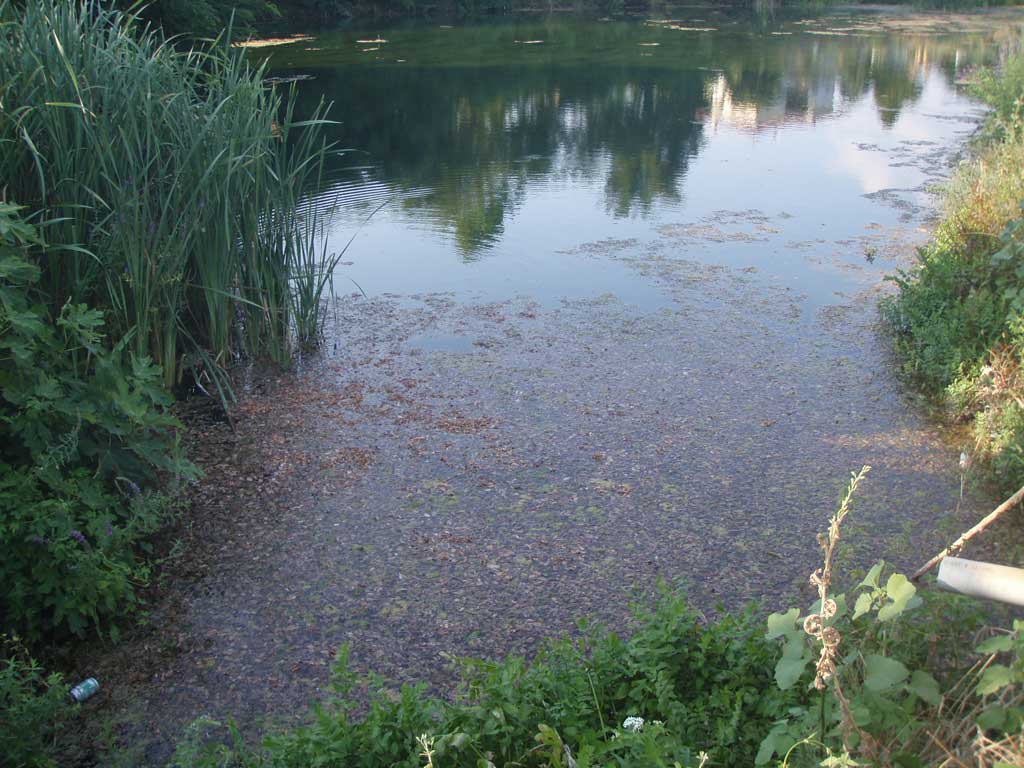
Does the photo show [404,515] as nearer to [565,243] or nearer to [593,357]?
[593,357]

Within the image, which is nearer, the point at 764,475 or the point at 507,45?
the point at 764,475

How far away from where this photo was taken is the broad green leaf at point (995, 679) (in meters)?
1.63

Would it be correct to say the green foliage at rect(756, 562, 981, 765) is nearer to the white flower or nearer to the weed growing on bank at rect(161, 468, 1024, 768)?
the weed growing on bank at rect(161, 468, 1024, 768)

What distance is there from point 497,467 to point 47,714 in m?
2.07

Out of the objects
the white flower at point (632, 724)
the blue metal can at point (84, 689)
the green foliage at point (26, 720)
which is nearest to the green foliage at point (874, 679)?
the white flower at point (632, 724)

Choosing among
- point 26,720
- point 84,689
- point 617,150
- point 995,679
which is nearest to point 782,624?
point 995,679

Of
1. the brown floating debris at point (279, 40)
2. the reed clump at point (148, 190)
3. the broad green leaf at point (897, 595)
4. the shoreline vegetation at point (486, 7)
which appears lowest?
the broad green leaf at point (897, 595)

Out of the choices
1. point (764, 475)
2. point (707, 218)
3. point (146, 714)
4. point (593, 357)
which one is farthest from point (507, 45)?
point (146, 714)

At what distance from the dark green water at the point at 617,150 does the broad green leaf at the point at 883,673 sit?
4594 mm

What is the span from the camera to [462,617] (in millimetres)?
3078

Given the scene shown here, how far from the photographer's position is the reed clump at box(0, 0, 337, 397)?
143 inches

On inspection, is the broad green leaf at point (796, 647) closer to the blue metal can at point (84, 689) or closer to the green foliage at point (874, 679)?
the green foliage at point (874, 679)

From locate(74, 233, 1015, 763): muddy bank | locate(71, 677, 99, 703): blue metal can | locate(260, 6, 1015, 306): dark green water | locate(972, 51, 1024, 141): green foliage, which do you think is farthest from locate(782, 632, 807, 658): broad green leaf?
locate(972, 51, 1024, 141): green foliage

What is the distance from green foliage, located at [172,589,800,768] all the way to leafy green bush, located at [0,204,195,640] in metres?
0.73
